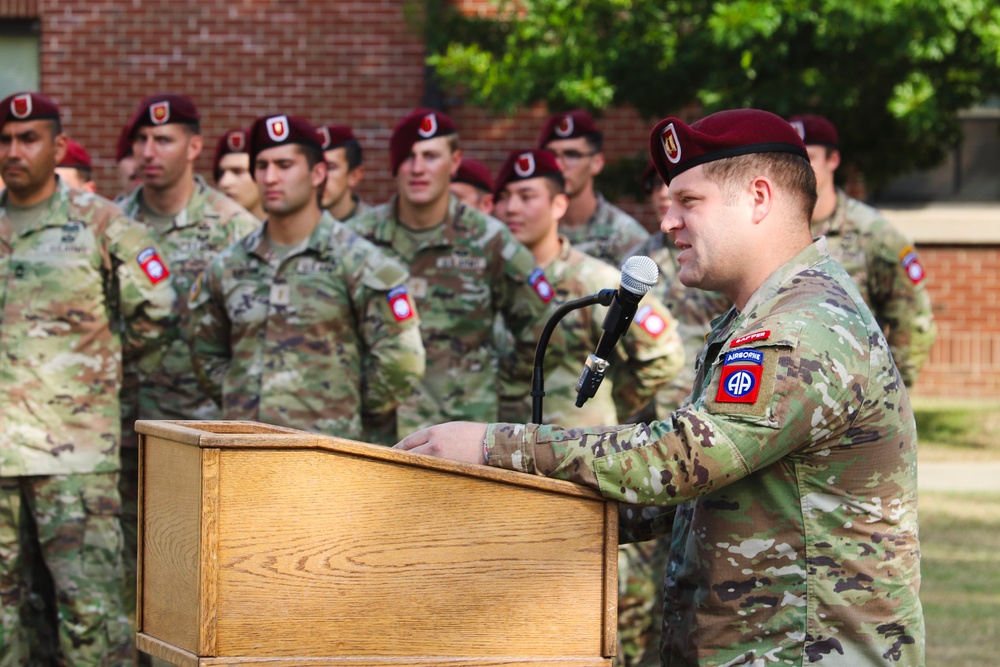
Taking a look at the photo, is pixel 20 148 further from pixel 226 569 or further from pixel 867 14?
pixel 867 14

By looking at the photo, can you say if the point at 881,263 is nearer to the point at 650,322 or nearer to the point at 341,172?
the point at 650,322

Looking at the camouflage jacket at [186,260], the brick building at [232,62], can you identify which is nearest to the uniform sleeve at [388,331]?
the camouflage jacket at [186,260]

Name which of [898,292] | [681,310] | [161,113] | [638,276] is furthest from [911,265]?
[638,276]

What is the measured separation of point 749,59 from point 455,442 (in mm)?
8562

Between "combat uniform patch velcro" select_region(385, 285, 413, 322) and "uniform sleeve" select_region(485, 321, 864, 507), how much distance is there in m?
3.21

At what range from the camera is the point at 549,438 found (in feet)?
9.00

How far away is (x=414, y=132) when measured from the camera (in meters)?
7.24

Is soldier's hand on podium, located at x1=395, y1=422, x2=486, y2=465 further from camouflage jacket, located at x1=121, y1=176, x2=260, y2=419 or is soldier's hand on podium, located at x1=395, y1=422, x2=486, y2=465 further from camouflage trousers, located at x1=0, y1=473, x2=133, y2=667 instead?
camouflage jacket, located at x1=121, y1=176, x2=260, y2=419

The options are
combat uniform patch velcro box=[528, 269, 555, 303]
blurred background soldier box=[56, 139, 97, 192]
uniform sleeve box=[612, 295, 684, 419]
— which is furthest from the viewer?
blurred background soldier box=[56, 139, 97, 192]

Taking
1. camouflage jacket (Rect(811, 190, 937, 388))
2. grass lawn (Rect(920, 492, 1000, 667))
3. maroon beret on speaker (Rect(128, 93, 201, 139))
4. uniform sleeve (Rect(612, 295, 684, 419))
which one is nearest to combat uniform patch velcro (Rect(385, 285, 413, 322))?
uniform sleeve (Rect(612, 295, 684, 419))

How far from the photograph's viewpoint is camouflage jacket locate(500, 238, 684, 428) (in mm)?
6504

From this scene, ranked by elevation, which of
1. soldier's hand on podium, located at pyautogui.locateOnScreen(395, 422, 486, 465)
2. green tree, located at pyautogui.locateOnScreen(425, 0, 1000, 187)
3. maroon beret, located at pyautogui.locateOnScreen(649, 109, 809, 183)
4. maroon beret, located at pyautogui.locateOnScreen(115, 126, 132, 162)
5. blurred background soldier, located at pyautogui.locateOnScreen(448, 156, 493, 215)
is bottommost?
soldier's hand on podium, located at pyautogui.locateOnScreen(395, 422, 486, 465)

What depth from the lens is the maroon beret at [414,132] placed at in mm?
7215

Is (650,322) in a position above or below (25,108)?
below
